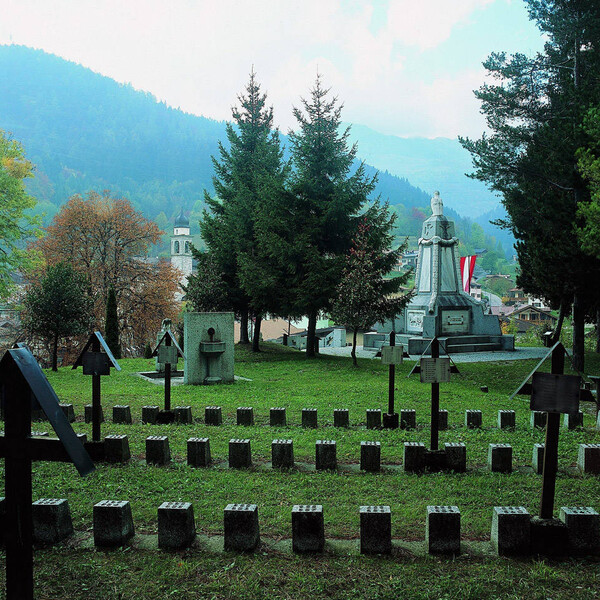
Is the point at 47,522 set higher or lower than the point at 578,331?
lower

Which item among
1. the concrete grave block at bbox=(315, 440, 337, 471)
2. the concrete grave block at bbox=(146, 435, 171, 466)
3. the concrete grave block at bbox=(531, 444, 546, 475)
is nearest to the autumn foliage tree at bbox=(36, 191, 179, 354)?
the concrete grave block at bbox=(146, 435, 171, 466)

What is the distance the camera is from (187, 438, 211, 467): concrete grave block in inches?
267

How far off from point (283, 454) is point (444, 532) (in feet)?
9.03

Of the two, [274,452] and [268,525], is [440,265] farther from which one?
[268,525]

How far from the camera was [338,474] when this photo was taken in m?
6.52

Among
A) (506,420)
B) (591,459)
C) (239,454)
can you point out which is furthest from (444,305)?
(239,454)

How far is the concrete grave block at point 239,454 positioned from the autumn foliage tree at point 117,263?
2649 cm

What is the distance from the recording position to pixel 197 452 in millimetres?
6785

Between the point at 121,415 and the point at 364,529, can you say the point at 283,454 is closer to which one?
the point at 364,529

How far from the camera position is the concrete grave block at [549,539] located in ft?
14.5

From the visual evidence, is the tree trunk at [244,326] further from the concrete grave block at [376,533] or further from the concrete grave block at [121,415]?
the concrete grave block at [376,533]

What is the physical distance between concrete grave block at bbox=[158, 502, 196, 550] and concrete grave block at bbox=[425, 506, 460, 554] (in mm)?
1936

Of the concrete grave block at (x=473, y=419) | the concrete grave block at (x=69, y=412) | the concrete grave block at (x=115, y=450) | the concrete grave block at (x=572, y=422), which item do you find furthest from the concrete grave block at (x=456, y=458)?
the concrete grave block at (x=69, y=412)

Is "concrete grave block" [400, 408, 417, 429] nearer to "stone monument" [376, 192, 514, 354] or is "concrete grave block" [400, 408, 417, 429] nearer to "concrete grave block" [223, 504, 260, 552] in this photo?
"concrete grave block" [223, 504, 260, 552]
